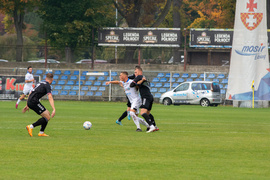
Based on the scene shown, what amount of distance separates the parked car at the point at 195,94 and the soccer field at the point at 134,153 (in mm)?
17704

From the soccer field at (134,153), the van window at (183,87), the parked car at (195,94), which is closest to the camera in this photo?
the soccer field at (134,153)

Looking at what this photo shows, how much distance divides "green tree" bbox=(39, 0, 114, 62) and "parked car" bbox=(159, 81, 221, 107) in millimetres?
10617

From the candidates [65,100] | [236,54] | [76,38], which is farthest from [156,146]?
[76,38]

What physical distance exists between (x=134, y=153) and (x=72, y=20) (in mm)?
36810

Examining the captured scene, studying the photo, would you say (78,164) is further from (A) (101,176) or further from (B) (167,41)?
(B) (167,41)

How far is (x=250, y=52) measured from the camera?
3334 centimetres

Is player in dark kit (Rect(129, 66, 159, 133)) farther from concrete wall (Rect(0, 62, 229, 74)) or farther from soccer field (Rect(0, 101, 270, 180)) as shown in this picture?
concrete wall (Rect(0, 62, 229, 74))

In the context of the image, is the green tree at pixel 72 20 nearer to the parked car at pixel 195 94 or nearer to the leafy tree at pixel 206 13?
the parked car at pixel 195 94

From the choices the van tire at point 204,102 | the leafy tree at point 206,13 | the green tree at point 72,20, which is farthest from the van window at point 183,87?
the leafy tree at point 206,13

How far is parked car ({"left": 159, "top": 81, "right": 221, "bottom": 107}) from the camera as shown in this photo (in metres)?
36.2

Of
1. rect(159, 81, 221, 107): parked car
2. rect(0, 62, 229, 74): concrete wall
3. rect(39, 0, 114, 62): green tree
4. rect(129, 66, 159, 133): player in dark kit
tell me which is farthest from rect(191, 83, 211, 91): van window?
rect(129, 66, 159, 133): player in dark kit

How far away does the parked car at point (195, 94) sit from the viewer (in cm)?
3619

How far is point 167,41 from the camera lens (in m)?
42.5

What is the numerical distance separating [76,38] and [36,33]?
42.6m
